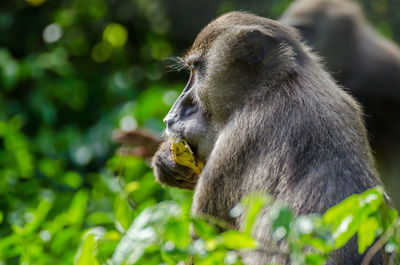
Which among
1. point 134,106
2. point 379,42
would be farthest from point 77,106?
point 379,42

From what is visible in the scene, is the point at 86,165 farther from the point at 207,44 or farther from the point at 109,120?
the point at 207,44

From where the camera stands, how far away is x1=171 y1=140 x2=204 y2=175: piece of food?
135 inches

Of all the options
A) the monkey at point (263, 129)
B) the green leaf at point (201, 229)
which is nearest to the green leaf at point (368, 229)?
the green leaf at point (201, 229)

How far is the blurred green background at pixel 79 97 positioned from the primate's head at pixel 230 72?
0.96m

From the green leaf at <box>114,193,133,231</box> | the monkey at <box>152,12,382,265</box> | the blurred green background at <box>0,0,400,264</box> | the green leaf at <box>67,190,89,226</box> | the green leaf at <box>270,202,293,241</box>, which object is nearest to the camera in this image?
the green leaf at <box>270,202,293,241</box>

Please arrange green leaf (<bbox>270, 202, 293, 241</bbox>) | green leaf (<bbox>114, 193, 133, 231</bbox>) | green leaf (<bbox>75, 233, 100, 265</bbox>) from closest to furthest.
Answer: green leaf (<bbox>270, 202, 293, 241</bbox>)
green leaf (<bbox>75, 233, 100, 265</bbox>)
green leaf (<bbox>114, 193, 133, 231</bbox>)

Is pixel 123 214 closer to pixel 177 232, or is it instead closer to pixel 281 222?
pixel 177 232

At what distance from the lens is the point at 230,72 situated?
336 cm

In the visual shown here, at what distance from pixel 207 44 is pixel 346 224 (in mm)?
1778

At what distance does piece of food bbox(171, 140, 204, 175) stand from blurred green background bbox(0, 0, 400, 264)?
30.5 inches

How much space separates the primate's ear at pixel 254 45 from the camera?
3.32 metres

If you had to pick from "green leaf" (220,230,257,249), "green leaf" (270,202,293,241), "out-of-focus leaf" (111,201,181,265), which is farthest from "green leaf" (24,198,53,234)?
"green leaf" (270,202,293,241)

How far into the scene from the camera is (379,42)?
6.79 metres

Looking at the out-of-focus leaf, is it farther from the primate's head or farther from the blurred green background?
the blurred green background
